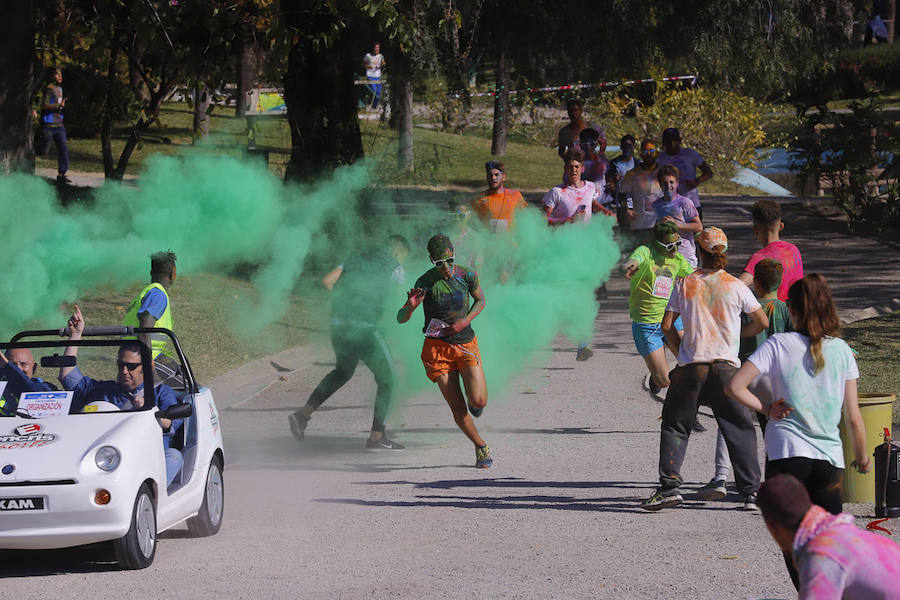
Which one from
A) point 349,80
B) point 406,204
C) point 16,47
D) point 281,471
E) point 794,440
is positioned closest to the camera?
point 794,440

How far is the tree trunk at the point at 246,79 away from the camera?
20.8 metres

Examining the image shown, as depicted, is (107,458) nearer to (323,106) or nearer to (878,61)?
(323,106)

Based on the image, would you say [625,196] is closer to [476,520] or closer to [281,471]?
[281,471]

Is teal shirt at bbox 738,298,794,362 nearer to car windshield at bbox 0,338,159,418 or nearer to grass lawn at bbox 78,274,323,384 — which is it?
car windshield at bbox 0,338,159,418

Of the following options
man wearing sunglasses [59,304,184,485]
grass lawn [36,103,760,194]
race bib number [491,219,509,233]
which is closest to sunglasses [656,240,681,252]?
race bib number [491,219,509,233]

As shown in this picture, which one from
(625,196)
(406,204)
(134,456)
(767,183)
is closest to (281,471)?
(134,456)

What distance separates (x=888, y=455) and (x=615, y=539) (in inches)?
64.9

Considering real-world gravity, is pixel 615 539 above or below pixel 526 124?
below

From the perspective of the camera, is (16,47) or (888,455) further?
(16,47)

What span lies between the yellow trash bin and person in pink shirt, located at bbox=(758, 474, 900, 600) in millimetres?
3788

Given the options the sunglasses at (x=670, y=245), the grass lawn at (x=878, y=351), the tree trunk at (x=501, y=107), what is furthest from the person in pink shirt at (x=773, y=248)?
the tree trunk at (x=501, y=107)

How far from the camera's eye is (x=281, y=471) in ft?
30.9

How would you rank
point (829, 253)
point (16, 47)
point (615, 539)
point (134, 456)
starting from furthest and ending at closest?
1. point (829, 253)
2. point (16, 47)
3. point (615, 539)
4. point (134, 456)

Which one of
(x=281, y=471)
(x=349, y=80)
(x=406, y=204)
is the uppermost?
(x=349, y=80)
